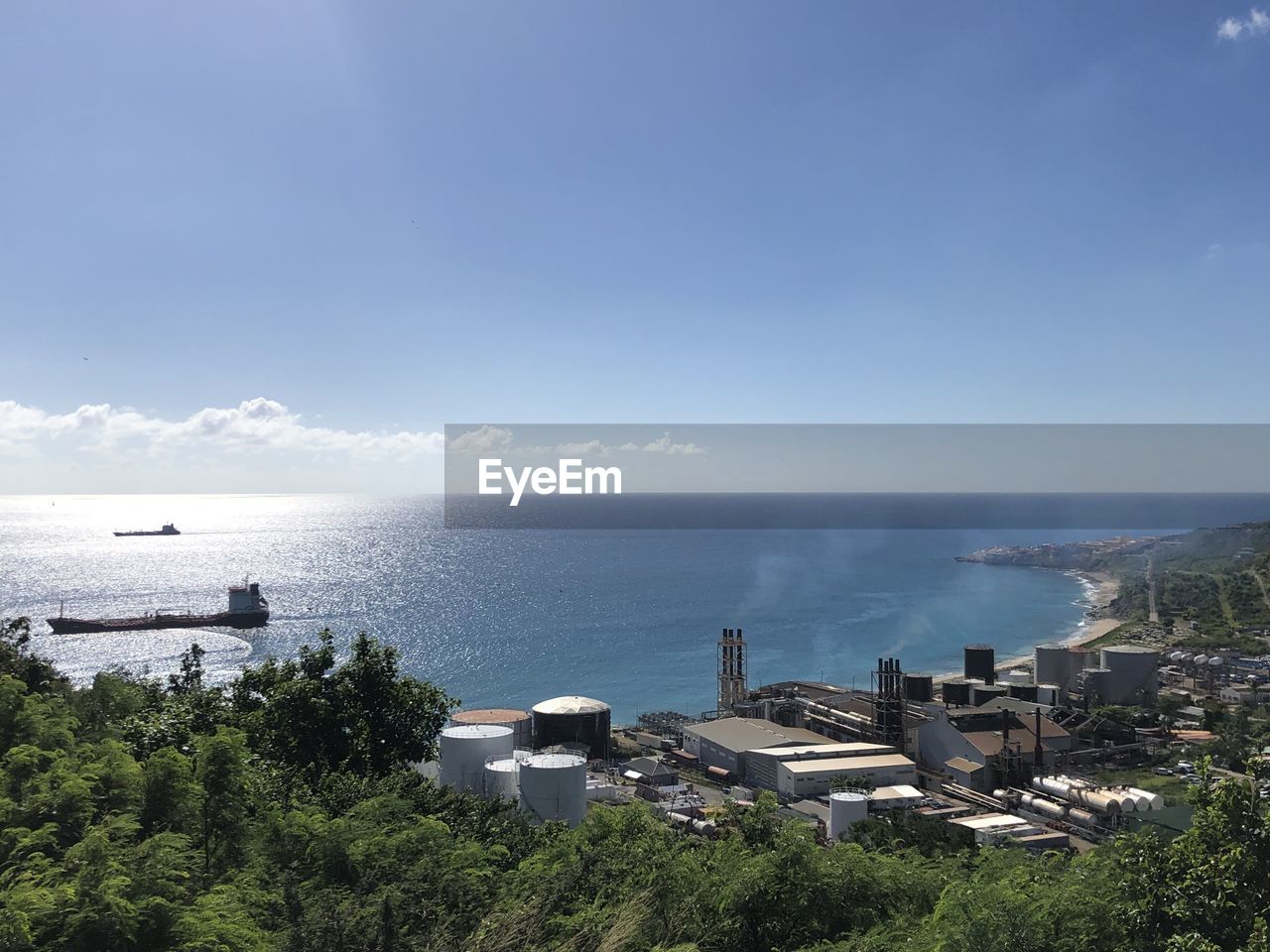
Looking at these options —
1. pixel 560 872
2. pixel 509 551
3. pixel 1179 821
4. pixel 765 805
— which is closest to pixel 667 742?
pixel 1179 821

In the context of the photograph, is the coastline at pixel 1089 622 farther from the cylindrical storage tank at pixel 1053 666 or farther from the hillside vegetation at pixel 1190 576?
the cylindrical storage tank at pixel 1053 666

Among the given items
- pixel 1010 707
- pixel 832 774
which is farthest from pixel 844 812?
pixel 1010 707

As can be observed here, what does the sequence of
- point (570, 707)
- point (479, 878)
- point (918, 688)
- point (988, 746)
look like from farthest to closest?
point (918, 688) → point (570, 707) → point (988, 746) → point (479, 878)

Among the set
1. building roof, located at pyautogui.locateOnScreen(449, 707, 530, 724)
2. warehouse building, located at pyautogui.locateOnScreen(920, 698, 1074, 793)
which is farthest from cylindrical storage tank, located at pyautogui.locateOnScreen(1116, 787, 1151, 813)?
building roof, located at pyautogui.locateOnScreen(449, 707, 530, 724)

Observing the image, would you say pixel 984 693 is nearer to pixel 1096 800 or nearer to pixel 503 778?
pixel 1096 800

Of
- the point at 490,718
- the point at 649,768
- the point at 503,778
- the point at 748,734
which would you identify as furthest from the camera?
the point at 490,718

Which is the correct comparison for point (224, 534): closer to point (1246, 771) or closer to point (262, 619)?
point (262, 619)
